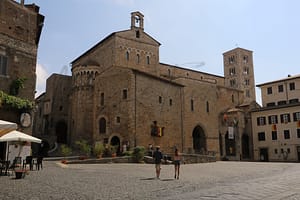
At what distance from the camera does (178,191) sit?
11.0 metres

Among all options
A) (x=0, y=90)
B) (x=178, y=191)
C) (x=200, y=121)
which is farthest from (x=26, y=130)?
(x=200, y=121)

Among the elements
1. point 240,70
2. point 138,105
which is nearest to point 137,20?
point 138,105

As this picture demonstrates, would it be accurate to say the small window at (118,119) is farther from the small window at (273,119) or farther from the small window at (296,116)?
the small window at (296,116)

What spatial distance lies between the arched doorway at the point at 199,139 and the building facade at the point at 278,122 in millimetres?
11266

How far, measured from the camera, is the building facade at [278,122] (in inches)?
1891

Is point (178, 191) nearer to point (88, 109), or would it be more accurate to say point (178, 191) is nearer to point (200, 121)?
point (88, 109)

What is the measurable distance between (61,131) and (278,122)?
35.0 meters

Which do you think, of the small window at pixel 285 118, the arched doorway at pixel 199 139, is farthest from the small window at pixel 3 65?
the small window at pixel 285 118

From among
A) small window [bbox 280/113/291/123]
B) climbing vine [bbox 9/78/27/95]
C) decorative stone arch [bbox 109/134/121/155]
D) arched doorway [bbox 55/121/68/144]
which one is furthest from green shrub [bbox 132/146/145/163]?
small window [bbox 280/113/291/123]

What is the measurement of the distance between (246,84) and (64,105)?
169ft

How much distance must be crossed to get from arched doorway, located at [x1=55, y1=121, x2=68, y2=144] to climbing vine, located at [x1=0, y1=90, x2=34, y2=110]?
28.6m

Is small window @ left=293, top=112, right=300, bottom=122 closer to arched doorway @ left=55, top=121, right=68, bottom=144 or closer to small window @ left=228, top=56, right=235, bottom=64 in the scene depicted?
arched doorway @ left=55, top=121, right=68, bottom=144

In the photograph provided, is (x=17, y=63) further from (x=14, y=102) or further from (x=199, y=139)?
(x=199, y=139)

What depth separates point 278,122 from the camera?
50.4 m
